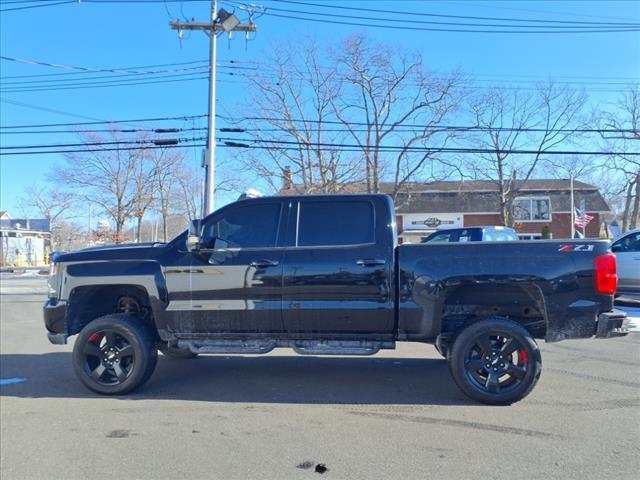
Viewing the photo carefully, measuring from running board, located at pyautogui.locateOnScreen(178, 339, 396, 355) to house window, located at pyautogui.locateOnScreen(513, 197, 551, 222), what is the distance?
123 feet

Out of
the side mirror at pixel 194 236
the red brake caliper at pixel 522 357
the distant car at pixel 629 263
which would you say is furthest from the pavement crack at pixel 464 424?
the distant car at pixel 629 263

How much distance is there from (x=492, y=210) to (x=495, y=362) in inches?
1417

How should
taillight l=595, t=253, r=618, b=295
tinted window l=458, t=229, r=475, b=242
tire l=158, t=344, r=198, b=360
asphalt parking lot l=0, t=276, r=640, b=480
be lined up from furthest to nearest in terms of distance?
1. tinted window l=458, t=229, r=475, b=242
2. tire l=158, t=344, r=198, b=360
3. taillight l=595, t=253, r=618, b=295
4. asphalt parking lot l=0, t=276, r=640, b=480

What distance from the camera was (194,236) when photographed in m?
5.18

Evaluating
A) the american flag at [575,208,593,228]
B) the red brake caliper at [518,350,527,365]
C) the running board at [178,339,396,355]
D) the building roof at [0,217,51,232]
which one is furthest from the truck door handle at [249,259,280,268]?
the building roof at [0,217,51,232]

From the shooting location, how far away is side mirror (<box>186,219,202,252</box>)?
513 centimetres

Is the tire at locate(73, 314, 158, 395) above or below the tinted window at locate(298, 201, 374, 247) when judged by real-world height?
below

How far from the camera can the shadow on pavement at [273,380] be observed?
5.21 meters

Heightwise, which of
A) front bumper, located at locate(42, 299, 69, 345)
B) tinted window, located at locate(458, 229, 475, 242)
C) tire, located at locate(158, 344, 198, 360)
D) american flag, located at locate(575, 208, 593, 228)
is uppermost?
american flag, located at locate(575, 208, 593, 228)

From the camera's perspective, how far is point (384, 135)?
92.7 feet

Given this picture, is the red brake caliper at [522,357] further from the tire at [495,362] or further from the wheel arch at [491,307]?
the wheel arch at [491,307]

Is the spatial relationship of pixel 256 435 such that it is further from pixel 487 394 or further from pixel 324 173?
pixel 324 173

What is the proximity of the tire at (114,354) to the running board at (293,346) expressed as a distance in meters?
0.42

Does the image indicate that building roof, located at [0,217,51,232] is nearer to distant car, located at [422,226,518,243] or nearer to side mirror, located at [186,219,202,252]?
distant car, located at [422,226,518,243]
